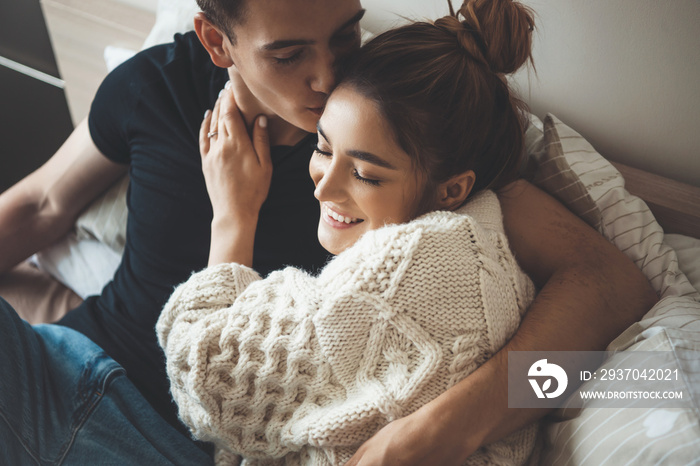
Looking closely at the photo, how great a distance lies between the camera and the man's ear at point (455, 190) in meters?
1.02

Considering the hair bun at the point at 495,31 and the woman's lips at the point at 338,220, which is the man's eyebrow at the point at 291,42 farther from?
the woman's lips at the point at 338,220

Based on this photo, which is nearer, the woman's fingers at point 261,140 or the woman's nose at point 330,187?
the woman's nose at point 330,187

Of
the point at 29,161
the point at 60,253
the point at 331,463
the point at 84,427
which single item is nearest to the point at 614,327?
the point at 331,463

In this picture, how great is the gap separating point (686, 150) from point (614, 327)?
52 centimetres

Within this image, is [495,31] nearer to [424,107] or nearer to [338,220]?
[424,107]

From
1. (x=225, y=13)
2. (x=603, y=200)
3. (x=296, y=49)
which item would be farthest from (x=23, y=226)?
(x=603, y=200)

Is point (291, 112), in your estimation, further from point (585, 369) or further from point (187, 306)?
point (585, 369)

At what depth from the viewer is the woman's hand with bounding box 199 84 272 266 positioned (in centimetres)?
113

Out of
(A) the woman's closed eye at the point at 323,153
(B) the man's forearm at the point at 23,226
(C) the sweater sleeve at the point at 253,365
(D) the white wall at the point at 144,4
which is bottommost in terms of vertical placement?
(B) the man's forearm at the point at 23,226

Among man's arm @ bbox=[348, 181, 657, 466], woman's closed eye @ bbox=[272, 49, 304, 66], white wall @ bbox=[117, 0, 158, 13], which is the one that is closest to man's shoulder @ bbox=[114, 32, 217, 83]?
woman's closed eye @ bbox=[272, 49, 304, 66]

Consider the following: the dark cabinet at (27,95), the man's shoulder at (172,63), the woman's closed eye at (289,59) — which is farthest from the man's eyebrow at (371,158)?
the dark cabinet at (27,95)

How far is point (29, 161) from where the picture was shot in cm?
198

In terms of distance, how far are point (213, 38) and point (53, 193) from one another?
0.72 meters

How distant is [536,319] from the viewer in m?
0.91
